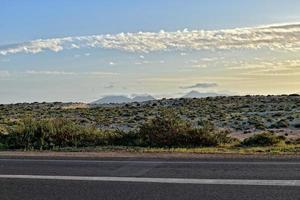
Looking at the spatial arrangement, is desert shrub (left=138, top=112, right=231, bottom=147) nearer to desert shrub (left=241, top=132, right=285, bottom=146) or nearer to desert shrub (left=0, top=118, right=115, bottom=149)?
desert shrub (left=241, top=132, right=285, bottom=146)

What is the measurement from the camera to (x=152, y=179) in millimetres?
10477

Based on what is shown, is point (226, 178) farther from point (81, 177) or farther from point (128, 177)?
point (81, 177)

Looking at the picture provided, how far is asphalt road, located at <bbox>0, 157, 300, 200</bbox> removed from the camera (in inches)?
356

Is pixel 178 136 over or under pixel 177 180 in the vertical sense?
over

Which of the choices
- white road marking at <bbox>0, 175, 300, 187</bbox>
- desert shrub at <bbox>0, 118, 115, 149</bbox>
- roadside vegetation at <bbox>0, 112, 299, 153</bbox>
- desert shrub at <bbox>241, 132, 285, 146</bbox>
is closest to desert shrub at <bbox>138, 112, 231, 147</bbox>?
roadside vegetation at <bbox>0, 112, 299, 153</bbox>

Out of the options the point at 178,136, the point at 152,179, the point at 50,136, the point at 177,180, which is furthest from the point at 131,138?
the point at 177,180

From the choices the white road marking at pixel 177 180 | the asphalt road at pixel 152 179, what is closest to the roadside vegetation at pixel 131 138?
the asphalt road at pixel 152 179

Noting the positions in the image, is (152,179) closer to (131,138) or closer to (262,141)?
(131,138)

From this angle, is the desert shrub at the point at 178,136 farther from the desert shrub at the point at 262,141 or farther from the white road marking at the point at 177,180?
the white road marking at the point at 177,180

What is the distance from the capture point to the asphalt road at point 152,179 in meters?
9.03

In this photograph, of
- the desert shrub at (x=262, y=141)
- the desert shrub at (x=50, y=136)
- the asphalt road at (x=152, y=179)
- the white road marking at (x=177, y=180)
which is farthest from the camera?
the desert shrub at (x=262, y=141)

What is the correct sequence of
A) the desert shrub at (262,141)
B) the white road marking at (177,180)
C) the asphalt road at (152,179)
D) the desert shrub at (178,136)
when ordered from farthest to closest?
1. the desert shrub at (262,141)
2. the desert shrub at (178,136)
3. the white road marking at (177,180)
4. the asphalt road at (152,179)

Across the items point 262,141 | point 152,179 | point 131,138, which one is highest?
point 131,138

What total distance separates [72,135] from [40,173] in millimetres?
8605
